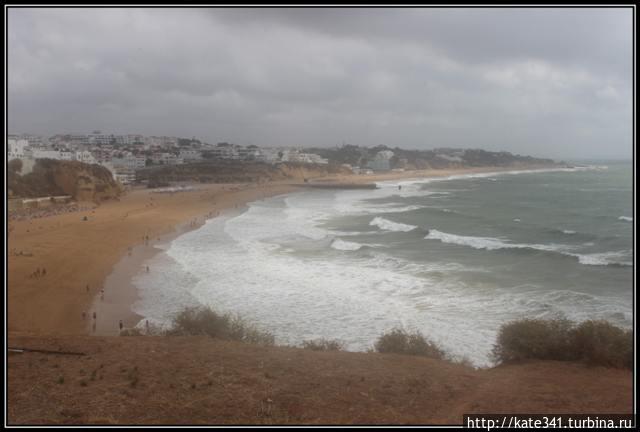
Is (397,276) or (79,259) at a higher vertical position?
(397,276)

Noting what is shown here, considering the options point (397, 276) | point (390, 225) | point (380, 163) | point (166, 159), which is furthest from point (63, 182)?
point (380, 163)

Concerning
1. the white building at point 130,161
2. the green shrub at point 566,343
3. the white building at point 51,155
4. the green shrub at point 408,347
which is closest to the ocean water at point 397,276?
the green shrub at point 408,347

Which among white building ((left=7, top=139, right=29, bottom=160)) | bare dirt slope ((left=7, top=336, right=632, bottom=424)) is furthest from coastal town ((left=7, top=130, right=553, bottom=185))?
bare dirt slope ((left=7, top=336, right=632, bottom=424))

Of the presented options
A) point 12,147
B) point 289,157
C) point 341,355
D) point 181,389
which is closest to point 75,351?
point 181,389

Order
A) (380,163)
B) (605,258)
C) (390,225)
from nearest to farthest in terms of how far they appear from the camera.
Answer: (605,258) → (390,225) → (380,163)

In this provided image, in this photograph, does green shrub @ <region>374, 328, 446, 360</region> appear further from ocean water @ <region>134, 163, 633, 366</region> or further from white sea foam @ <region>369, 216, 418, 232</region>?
white sea foam @ <region>369, 216, 418, 232</region>

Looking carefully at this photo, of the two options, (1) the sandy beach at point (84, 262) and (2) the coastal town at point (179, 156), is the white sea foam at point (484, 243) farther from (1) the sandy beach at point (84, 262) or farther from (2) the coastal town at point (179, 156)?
(2) the coastal town at point (179, 156)

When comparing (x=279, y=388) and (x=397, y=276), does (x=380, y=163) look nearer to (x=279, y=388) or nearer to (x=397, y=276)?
(x=397, y=276)
